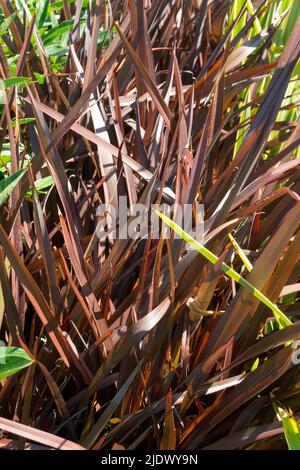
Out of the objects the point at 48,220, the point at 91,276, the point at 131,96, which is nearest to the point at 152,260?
the point at 91,276

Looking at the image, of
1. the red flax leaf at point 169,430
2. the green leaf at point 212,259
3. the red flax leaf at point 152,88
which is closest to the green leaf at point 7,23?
the red flax leaf at point 152,88

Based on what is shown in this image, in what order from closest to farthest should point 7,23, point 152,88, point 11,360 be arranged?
1. point 11,360
2. point 152,88
3. point 7,23

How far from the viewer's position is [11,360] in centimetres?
58

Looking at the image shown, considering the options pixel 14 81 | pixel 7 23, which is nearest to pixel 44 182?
pixel 14 81

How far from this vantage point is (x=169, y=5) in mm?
1176

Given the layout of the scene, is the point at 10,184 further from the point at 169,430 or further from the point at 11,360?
the point at 169,430

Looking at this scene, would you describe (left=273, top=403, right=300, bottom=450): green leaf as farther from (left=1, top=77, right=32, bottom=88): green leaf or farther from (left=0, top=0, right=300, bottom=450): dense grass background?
(left=1, top=77, right=32, bottom=88): green leaf

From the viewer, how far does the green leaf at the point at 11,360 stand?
566 mm

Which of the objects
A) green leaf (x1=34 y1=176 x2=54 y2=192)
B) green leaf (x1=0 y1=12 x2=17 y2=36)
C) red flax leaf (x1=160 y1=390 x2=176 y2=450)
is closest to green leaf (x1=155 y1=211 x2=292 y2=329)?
red flax leaf (x1=160 y1=390 x2=176 y2=450)

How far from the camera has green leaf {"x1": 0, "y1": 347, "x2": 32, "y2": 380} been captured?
0.57 metres

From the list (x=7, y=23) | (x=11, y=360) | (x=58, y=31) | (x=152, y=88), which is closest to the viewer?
(x=11, y=360)

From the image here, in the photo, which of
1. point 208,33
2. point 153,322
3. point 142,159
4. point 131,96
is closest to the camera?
point 153,322
